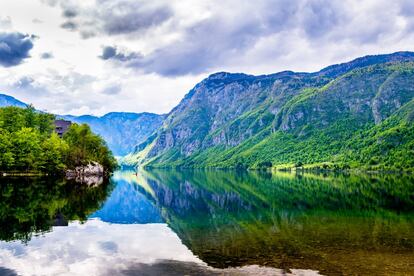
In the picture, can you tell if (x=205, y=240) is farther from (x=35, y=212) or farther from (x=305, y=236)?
(x=35, y=212)

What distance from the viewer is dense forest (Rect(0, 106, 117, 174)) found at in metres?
128

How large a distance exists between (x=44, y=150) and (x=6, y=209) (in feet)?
288

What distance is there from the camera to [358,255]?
31.0m

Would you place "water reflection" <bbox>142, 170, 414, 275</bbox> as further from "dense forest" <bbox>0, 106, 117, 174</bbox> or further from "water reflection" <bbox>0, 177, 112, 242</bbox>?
"dense forest" <bbox>0, 106, 117, 174</bbox>

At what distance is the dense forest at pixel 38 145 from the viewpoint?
127562 mm

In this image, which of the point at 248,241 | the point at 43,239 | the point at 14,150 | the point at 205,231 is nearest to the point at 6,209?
the point at 43,239

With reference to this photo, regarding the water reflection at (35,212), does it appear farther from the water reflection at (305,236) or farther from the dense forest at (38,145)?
the dense forest at (38,145)

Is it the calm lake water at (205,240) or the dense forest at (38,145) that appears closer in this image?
the calm lake water at (205,240)

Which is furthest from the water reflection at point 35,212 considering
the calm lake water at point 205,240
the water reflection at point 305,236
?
the water reflection at point 305,236

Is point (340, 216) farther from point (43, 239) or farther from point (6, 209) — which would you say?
point (6, 209)

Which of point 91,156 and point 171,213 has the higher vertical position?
point 91,156

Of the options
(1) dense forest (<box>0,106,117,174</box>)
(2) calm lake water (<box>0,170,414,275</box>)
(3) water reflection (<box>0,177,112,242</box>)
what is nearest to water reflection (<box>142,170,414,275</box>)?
(2) calm lake water (<box>0,170,414,275</box>)

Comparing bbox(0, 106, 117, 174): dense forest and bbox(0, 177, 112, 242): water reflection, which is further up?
bbox(0, 106, 117, 174): dense forest

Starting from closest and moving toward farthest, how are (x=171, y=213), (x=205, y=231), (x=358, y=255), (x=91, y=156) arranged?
(x=358, y=255)
(x=205, y=231)
(x=171, y=213)
(x=91, y=156)
